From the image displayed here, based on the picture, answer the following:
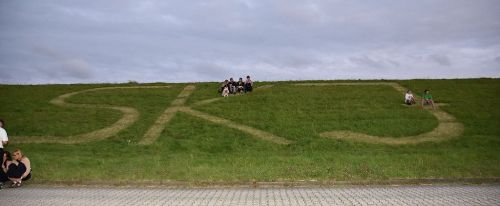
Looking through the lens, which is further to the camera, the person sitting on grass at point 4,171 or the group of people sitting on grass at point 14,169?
the person sitting on grass at point 4,171

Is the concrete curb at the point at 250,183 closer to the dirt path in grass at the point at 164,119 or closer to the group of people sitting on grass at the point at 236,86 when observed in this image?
the dirt path in grass at the point at 164,119

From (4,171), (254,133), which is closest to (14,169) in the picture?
(4,171)

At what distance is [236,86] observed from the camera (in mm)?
Answer: 43938

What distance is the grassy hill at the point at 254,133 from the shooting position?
66.2 ft

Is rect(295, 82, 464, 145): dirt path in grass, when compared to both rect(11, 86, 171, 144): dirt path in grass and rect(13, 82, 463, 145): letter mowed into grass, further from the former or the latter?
rect(11, 86, 171, 144): dirt path in grass

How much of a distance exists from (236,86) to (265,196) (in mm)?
29709

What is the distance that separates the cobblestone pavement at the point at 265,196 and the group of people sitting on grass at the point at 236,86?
86.8ft

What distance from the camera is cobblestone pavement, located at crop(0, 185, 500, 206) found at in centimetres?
1341

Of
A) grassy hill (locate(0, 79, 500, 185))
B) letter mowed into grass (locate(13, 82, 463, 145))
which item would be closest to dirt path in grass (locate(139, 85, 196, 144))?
letter mowed into grass (locate(13, 82, 463, 145))

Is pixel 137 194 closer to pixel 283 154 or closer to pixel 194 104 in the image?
pixel 283 154

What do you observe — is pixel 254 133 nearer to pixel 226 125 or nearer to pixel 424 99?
pixel 226 125

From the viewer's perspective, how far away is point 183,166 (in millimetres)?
21844

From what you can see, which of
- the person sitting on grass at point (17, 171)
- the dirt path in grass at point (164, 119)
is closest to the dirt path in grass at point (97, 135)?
the dirt path in grass at point (164, 119)

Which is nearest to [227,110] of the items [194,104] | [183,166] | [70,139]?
[194,104]
